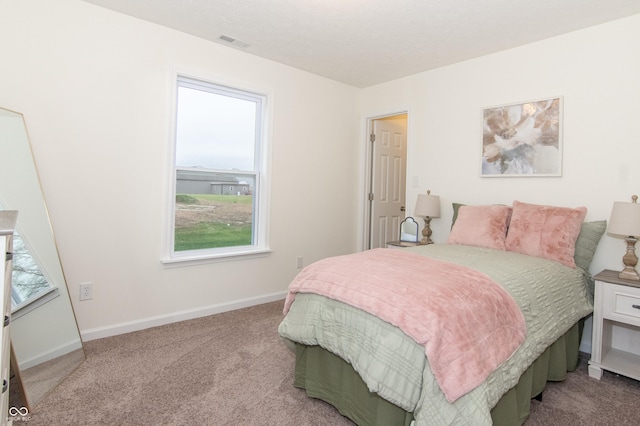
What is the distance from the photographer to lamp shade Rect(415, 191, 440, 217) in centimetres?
346

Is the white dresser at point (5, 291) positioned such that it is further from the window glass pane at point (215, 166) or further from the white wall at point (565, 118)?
the white wall at point (565, 118)

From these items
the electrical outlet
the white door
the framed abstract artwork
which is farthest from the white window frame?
the framed abstract artwork

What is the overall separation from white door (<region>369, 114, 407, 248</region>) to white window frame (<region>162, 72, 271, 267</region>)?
145cm

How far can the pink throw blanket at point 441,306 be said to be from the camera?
4.44ft

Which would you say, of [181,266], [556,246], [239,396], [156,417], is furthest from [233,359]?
[556,246]

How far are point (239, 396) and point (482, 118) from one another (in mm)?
3017

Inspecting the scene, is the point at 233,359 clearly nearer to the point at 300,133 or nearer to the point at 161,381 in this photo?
the point at 161,381

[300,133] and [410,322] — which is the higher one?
[300,133]

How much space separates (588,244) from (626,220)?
34cm

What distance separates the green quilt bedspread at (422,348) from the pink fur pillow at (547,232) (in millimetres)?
115

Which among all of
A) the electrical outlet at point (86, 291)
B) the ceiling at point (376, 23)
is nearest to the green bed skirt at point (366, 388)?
the electrical outlet at point (86, 291)

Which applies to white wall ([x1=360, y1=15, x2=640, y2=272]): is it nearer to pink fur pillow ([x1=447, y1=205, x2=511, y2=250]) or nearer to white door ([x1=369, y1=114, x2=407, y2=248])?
pink fur pillow ([x1=447, y1=205, x2=511, y2=250])

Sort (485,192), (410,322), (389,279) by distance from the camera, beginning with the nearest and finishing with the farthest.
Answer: (410,322), (389,279), (485,192)

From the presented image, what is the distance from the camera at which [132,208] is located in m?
2.84
